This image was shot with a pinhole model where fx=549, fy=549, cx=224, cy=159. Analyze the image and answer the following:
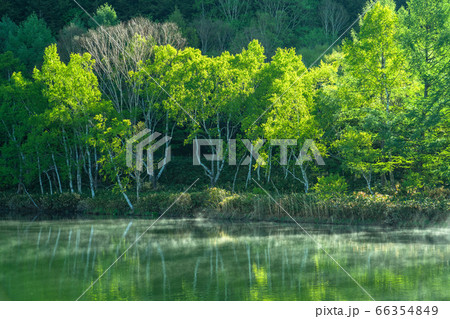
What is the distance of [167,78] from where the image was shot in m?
35.2

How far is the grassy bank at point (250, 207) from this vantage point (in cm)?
2481

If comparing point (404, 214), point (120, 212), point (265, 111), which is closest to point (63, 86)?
point (120, 212)

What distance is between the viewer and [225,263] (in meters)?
17.8

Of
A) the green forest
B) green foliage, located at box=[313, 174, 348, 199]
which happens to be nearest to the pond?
green foliage, located at box=[313, 174, 348, 199]

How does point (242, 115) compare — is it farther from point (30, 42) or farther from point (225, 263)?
point (30, 42)

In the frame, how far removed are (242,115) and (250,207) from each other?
9004 mm

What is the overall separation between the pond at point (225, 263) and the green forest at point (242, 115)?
4.08 metres

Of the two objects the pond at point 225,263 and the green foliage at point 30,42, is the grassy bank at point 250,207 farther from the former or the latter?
the green foliage at point 30,42

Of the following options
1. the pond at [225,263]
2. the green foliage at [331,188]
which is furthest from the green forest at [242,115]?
the pond at [225,263]

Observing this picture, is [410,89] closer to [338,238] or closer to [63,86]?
[338,238]

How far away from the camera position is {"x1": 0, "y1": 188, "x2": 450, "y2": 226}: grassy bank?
24.8m

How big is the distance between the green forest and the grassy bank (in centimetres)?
8

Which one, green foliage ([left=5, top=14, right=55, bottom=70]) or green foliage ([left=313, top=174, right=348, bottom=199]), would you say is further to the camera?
green foliage ([left=5, top=14, right=55, bottom=70])

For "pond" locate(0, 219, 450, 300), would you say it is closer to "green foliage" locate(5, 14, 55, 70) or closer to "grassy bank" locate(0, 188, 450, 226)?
"grassy bank" locate(0, 188, 450, 226)
